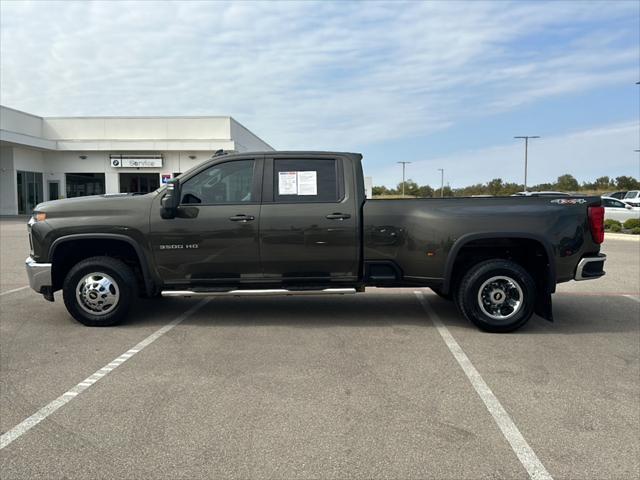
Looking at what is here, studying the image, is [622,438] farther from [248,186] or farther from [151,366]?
[248,186]

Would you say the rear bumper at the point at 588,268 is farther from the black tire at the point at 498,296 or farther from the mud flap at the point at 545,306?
the black tire at the point at 498,296

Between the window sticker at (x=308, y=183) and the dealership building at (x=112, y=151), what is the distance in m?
33.2

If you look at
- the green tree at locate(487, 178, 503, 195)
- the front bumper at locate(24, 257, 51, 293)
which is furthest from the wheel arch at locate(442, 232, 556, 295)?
the green tree at locate(487, 178, 503, 195)

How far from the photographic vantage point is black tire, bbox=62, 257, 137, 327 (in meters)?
6.30

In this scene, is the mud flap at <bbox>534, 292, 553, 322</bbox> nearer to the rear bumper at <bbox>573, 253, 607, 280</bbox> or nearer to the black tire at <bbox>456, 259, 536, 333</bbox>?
the black tire at <bbox>456, 259, 536, 333</bbox>

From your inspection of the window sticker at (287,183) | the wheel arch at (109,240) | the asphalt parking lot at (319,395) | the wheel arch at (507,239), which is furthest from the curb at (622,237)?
the wheel arch at (109,240)

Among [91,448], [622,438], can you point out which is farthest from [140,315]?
[622,438]

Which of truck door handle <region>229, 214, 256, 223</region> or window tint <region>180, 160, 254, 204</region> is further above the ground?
window tint <region>180, 160, 254, 204</region>

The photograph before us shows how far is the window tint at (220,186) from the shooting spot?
20.8 ft

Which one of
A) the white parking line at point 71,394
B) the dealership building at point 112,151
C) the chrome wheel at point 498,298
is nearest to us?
the white parking line at point 71,394

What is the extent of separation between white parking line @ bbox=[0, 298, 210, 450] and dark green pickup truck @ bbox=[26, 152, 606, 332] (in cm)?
68

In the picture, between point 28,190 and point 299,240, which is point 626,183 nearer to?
point 28,190

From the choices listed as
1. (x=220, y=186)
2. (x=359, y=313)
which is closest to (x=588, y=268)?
(x=359, y=313)

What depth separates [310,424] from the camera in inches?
149
